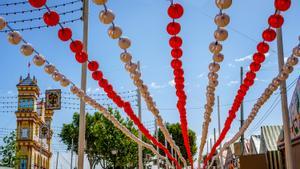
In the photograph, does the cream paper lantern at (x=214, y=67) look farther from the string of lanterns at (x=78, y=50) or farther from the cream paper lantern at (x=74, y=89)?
the cream paper lantern at (x=74, y=89)

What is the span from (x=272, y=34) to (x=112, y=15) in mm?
2107

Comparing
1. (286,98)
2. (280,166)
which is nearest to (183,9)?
(286,98)

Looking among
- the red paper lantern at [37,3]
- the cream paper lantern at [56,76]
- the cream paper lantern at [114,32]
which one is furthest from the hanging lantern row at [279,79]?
the red paper lantern at [37,3]

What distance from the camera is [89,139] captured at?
123ft

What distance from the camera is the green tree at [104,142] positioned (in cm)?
3694

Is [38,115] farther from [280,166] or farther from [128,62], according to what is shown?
[128,62]

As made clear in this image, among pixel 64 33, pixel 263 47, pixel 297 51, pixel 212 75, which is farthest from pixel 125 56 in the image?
pixel 297 51

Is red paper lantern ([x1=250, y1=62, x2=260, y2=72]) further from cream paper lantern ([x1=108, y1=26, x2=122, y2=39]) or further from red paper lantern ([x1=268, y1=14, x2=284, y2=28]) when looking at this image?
cream paper lantern ([x1=108, y1=26, x2=122, y2=39])

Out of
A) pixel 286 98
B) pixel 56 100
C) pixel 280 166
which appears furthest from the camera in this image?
pixel 56 100

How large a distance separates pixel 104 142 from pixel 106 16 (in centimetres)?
3379

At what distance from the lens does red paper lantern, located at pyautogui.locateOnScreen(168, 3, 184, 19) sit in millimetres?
3914

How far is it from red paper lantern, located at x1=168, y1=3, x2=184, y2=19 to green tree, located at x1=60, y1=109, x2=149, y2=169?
3254 cm

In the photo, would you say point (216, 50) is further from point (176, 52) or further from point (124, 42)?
point (124, 42)

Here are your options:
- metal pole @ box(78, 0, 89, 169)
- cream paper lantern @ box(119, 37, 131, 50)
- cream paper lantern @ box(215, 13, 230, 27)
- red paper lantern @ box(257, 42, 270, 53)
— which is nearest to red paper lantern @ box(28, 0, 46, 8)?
cream paper lantern @ box(119, 37, 131, 50)
